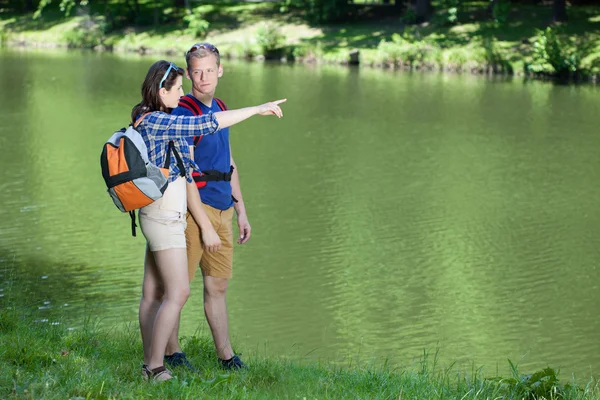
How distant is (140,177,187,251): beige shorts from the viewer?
4.66 metres

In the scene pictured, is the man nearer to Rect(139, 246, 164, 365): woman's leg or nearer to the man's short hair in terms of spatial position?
the man's short hair

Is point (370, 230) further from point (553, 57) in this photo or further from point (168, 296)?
point (553, 57)

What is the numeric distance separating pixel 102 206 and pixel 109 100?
10.5 meters

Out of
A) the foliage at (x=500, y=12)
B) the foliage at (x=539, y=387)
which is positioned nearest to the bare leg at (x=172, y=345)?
the foliage at (x=539, y=387)

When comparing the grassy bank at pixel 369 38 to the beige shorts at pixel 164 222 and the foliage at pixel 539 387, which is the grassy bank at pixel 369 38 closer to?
the foliage at pixel 539 387

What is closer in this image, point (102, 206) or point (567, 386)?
point (567, 386)

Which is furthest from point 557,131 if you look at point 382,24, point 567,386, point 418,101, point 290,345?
point 382,24

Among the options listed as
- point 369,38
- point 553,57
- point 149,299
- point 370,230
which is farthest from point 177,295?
point 369,38

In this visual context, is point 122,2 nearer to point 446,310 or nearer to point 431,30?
point 431,30

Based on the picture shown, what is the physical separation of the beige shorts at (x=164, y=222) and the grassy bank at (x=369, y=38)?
2443 centimetres

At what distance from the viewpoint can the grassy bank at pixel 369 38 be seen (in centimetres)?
2883

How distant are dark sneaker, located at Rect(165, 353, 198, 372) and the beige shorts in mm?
714

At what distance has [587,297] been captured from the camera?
30.9 ft

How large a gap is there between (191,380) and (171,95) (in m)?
1.39
